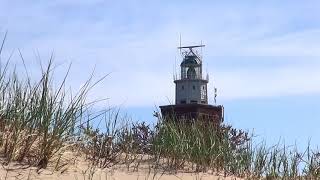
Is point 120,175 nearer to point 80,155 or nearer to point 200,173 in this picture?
point 80,155

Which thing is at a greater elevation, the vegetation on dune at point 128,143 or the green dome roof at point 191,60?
the green dome roof at point 191,60

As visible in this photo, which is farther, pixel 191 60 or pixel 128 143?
pixel 191 60

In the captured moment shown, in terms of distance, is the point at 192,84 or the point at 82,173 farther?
the point at 192,84

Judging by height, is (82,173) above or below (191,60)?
below

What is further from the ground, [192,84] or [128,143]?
[192,84]

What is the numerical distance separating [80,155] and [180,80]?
204 ft

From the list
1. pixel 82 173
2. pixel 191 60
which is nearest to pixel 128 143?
pixel 82 173

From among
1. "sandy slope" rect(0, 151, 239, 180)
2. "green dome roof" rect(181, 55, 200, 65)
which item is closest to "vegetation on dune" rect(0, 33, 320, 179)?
"sandy slope" rect(0, 151, 239, 180)

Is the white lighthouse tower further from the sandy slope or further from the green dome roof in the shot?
the sandy slope

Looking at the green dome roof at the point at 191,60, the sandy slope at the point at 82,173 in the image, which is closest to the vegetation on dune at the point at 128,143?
the sandy slope at the point at 82,173

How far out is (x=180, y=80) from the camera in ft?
226

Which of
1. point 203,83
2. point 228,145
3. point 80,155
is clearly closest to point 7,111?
point 80,155

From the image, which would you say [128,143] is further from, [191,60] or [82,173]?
[191,60]

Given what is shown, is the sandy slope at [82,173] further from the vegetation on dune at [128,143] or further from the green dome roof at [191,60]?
the green dome roof at [191,60]
